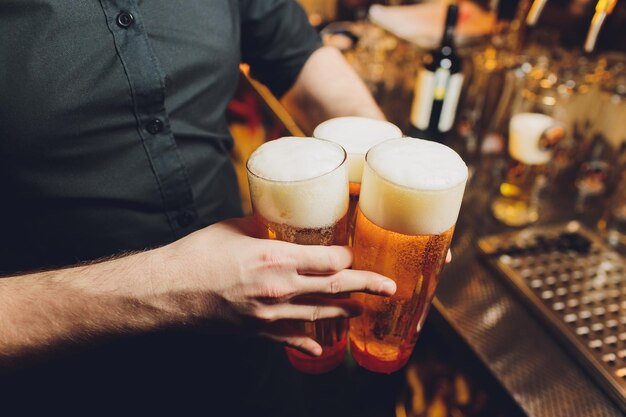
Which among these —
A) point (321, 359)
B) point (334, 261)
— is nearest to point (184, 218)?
point (321, 359)

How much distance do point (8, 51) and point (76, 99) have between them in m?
0.17

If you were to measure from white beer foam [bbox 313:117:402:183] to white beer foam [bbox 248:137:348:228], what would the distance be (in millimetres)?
81

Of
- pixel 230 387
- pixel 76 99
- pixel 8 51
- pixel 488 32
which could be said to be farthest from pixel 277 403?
pixel 488 32

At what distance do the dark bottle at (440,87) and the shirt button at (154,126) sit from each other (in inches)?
51.0

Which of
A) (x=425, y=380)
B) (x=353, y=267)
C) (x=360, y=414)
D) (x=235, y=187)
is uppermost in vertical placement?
(x=353, y=267)

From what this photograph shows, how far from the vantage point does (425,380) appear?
7.35ft

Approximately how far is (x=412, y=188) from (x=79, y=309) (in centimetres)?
70

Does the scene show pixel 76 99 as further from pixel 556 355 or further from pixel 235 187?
pixel 556 355

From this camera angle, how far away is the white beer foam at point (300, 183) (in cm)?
77

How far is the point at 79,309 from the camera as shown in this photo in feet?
2.85

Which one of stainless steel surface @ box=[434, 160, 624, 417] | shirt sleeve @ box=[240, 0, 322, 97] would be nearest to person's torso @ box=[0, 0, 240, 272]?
shirt sleeve @ box=[240, 0, 322, 97]

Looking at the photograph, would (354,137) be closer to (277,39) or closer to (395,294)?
(395,294)

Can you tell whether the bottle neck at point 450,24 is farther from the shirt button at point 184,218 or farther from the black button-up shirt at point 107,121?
the shirt button at point 184,218

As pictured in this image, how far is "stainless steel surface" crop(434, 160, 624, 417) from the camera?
3.93 feet
